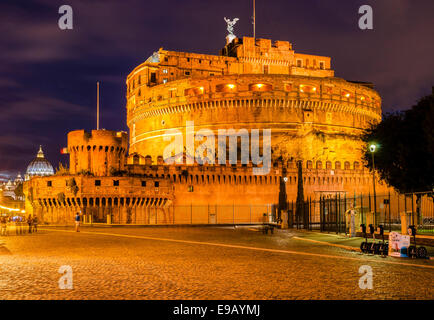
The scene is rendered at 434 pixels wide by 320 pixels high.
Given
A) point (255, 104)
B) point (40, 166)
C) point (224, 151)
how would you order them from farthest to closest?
point (40, 166) < point (255, 104) < point (224, 151)

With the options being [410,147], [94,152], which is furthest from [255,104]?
[410,147]

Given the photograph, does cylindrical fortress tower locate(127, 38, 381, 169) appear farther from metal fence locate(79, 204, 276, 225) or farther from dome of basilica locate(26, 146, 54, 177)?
dome of basilica locate(26, 146, 54, 177)

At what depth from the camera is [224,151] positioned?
5462cm

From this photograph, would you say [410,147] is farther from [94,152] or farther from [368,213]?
[94,152]

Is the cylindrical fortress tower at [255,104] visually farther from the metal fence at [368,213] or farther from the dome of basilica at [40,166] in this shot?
the dome of basilica at [40,166]

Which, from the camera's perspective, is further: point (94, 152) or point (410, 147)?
point (94, 152)

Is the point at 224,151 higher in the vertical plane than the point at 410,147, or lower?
higher

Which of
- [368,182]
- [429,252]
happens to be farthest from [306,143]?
[429,252]

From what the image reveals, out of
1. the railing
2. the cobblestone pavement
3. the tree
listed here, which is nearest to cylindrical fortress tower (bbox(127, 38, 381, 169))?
the tree

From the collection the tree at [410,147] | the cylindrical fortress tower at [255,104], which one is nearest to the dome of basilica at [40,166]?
the cylindrical fortress tower at [255,104]

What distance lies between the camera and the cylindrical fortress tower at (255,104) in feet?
184

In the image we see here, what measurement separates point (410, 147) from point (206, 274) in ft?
63.6

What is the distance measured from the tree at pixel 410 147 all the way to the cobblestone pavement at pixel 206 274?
37.2 ft
